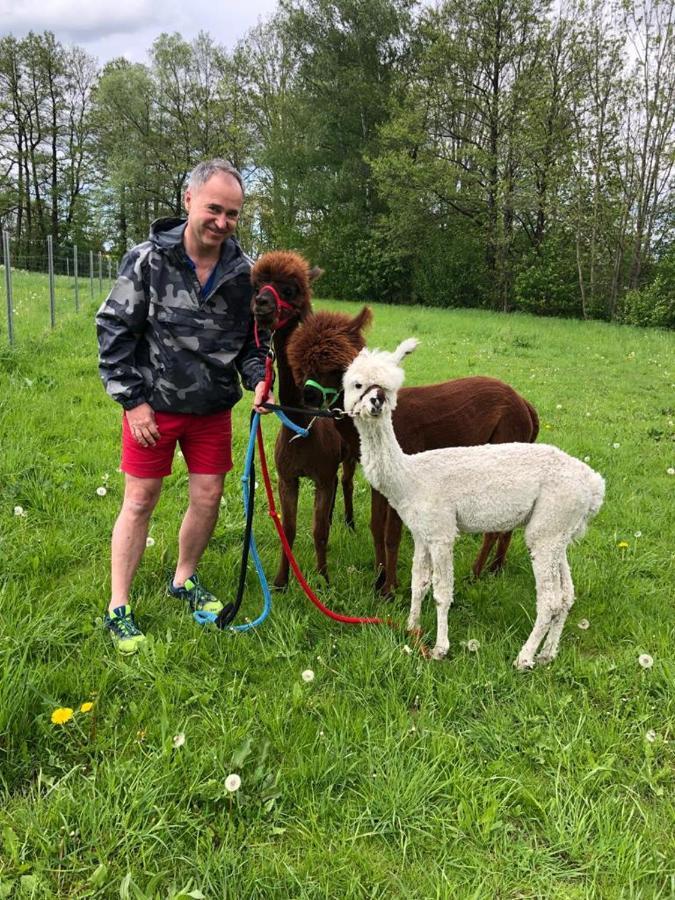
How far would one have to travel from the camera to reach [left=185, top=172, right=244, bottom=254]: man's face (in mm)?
2727

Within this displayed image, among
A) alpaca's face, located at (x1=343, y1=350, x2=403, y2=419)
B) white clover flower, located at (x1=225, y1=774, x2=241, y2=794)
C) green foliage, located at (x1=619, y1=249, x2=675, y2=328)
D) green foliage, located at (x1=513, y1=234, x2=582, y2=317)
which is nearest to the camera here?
white clover flower, located at (x1=225, y1=774, x2=241, y2=794)

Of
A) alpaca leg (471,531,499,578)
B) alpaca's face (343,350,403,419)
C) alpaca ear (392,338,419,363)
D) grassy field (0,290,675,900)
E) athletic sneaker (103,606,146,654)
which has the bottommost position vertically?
grassy field (0,290,675,900)

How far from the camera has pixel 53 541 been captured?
11.9ft

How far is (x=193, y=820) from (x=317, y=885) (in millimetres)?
468

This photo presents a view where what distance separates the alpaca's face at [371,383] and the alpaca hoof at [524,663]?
1.40m

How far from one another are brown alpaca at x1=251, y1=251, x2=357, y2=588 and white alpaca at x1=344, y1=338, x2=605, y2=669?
2.08 ft

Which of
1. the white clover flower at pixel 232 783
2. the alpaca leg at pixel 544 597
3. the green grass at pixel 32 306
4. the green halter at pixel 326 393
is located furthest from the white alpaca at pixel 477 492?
the green grass at pixel 32 306

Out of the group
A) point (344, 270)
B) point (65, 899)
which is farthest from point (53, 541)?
point (344, 270)

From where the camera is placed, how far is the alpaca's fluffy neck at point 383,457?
9.18 feet

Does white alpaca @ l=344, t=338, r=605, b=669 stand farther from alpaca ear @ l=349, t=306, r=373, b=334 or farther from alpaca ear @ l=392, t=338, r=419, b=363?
alpaca ear @ l=349, t=306, r=373, b=334

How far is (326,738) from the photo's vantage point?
2.28 metres

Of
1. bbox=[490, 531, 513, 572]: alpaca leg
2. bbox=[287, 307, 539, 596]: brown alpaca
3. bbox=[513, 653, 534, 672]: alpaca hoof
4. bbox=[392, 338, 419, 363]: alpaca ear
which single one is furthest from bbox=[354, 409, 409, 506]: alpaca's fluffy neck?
bbox=[490, 531, 513, 572]: alpaca leg

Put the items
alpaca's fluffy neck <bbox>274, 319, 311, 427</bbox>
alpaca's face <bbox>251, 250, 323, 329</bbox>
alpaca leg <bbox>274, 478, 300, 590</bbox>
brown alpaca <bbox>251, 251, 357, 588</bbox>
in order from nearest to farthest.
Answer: alpaca's face <bbox>251, 250, 323, 329</bbox> → brown alpaca <bbox>251, 251, 357, 588</bbox> → alpaca's fluffy neck <bbox>274, 319, 311, 427</bbox> → alpaca leg <bbox>274, 478, 300, 590</bbox>

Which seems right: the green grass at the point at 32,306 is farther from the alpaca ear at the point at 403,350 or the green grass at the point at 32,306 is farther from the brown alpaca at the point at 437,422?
the alpaca ear at the point at 403,350
